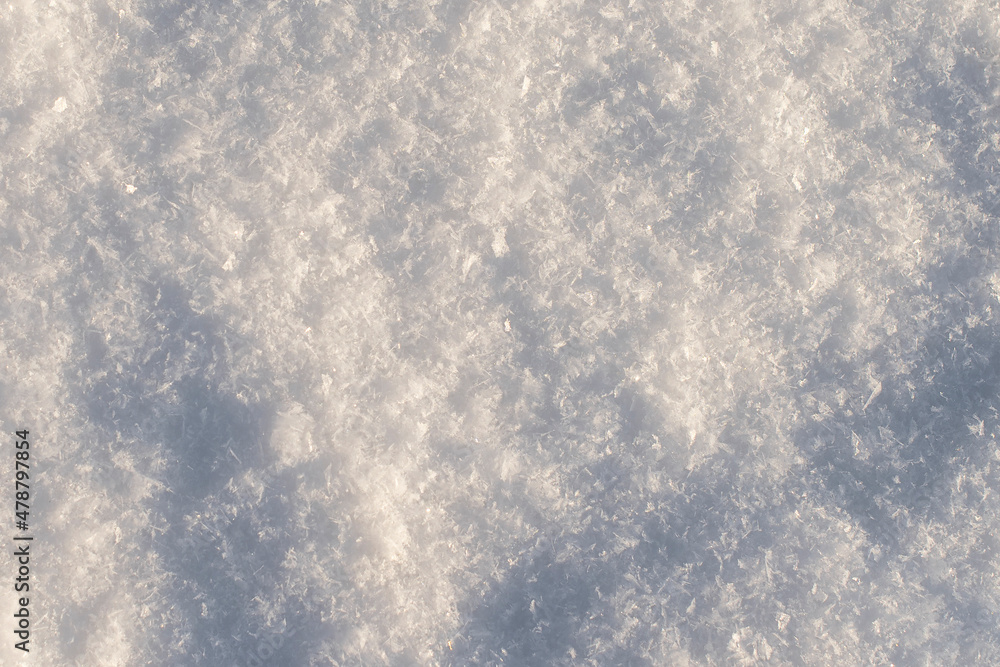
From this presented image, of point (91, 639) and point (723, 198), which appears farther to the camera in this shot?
point (723, 198)

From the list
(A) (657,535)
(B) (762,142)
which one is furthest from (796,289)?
(A) (657,535)

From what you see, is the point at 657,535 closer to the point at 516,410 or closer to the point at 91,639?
the point at 516,410

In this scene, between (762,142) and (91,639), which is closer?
(91,639)

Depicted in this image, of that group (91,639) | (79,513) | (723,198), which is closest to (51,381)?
(79,513)

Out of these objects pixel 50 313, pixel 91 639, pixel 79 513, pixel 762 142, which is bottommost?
pixel 91 639

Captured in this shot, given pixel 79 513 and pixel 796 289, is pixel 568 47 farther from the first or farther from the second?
pixel 79 513

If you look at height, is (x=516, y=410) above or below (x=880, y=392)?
below
